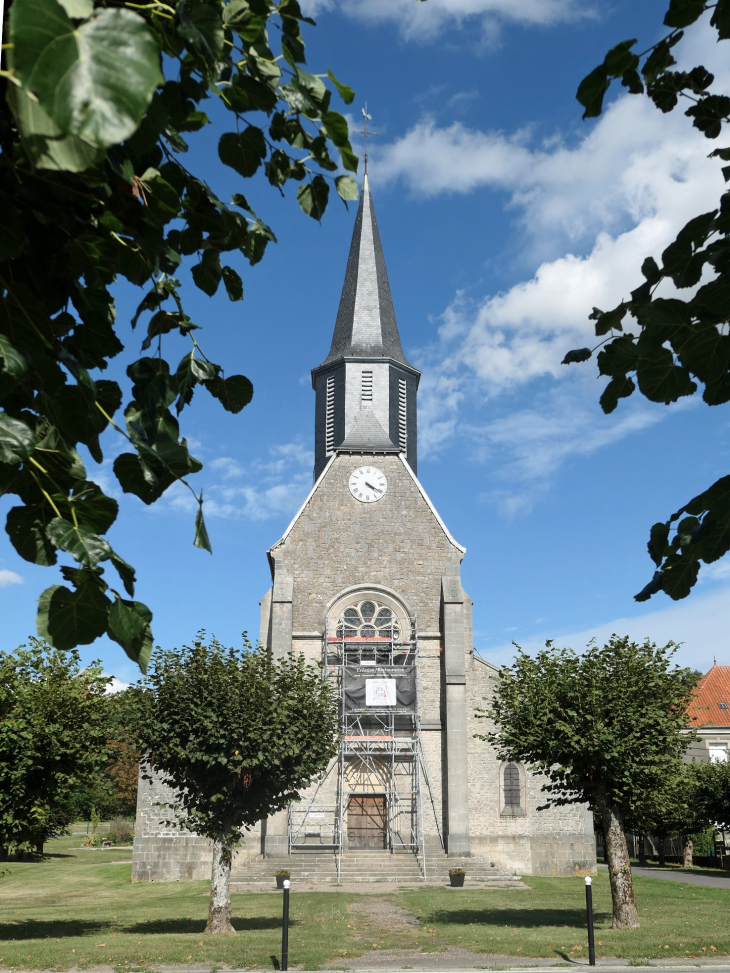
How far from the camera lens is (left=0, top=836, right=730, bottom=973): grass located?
A: 13.7 metres

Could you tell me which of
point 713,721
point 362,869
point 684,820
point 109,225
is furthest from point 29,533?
point 713,721

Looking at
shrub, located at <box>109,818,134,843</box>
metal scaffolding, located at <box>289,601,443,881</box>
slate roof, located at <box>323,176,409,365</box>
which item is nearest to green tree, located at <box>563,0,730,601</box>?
metal scaffolding, located at <box>289,601,443,881</box>

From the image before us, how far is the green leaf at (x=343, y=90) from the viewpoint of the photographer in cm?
299

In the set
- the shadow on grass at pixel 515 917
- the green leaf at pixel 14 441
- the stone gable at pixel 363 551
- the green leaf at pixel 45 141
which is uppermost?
the stone gable at pixel 363 551

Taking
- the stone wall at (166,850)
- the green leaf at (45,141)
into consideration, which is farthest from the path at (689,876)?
the green leaf at (45,141)

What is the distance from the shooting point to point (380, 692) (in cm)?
3130

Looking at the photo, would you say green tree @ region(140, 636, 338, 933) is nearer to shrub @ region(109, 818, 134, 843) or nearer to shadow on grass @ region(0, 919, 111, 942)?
shadow on grass @ region(0, 919, 111, 942)

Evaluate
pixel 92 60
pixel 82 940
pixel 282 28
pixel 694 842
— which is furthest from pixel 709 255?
pixel 694 842

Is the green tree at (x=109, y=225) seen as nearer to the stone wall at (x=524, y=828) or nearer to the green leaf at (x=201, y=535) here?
the green leaf at (x=201, y=535)

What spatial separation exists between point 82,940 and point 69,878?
59.3 feet

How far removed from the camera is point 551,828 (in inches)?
1217

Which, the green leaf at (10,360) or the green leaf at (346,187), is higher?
the green leaf at (346,187)

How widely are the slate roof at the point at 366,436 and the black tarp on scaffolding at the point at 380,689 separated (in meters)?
8.69

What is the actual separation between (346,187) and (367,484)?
102ft
